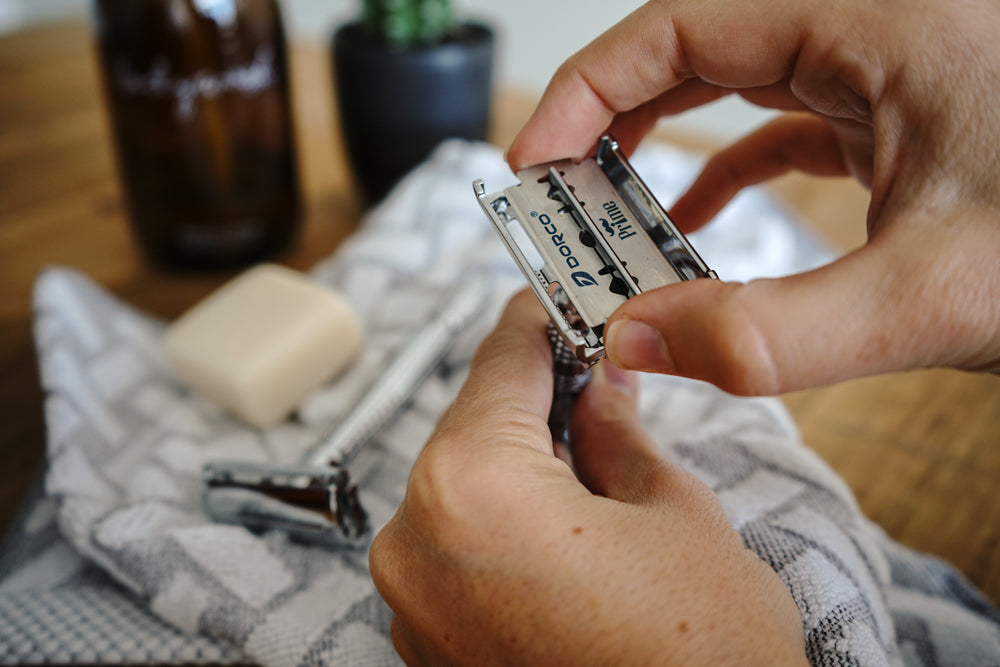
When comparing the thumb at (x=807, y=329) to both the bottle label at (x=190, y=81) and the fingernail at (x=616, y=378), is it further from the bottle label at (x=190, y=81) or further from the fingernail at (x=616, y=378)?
the bottle label at (x=190, y=81)

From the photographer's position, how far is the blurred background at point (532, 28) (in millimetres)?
691

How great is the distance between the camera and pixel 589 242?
234 millimetres

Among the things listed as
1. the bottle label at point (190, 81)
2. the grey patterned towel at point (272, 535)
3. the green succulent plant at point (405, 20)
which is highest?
the green succulent plant at point (405, 20)

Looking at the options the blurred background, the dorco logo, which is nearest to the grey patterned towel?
the dorco logo

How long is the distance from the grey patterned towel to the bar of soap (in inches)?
0.5

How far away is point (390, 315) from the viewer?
42cm

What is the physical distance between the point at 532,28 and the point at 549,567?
28.6 inches

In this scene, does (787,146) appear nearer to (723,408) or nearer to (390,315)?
(723,408)

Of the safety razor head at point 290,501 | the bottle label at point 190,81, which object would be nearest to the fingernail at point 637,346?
the safety razor head at point 290,501

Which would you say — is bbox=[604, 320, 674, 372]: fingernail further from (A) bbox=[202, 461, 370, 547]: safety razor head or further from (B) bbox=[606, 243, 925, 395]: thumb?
(A) bbox=[202, 461, 370, 547]: safety razor head

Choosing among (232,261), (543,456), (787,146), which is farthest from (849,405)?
(232,261)

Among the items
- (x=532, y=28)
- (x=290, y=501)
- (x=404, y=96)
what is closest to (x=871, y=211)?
(x=290, y=501)

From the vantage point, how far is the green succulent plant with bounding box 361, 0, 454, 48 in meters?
0.48

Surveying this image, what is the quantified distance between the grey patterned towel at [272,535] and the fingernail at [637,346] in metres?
0.10
